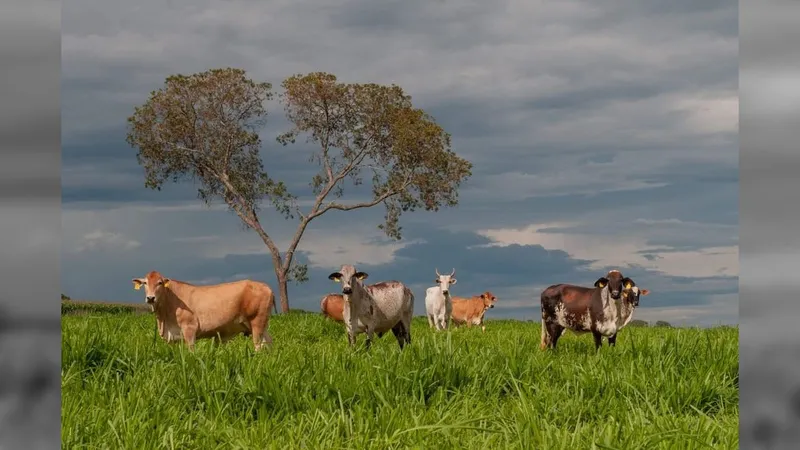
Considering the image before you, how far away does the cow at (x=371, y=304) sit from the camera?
41.7 ft

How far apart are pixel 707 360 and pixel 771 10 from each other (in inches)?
248

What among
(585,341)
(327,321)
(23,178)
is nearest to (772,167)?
(23,178)

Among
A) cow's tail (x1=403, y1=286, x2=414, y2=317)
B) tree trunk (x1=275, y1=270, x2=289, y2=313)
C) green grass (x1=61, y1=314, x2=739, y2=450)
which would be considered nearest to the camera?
green grass (x1=61, y1=314, x2=739, y2=450)

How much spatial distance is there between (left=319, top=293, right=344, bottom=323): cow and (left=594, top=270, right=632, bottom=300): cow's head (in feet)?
20.2

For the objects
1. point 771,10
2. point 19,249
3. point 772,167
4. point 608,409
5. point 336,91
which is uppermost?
point 336,91

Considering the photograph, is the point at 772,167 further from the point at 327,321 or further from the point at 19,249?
the point at 327,321

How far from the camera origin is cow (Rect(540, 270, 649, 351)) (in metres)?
13.3

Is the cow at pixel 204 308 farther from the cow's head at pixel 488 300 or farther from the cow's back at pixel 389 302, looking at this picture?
the cow's head at pixel 488 300

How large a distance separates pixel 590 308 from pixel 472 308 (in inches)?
557

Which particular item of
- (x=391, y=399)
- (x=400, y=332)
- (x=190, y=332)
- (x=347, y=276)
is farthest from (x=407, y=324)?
(x=391, y=399)

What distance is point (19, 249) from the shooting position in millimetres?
1972

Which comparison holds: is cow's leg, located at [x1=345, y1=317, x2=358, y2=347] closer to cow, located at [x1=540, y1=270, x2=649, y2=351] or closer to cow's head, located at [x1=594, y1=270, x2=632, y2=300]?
cow, located at [x1=540, y1=270, x2=649, y2=351]

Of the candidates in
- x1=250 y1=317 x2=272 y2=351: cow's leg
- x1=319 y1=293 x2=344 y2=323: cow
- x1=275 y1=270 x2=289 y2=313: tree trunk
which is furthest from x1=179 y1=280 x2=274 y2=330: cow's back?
x1=275 y1=270 x2=289 y2=313: tree trunk

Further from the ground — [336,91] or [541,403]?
[336,91]
